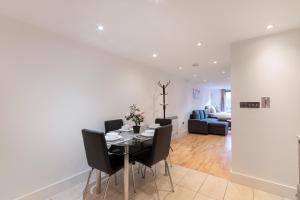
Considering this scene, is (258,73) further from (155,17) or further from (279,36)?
(155,17)

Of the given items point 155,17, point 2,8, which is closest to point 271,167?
point 155,17

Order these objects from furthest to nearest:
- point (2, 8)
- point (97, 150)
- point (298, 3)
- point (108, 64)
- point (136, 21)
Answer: point (108, 64) → point (136, 21) → point (97, 150) → point (2, 8) → point (298, 3)

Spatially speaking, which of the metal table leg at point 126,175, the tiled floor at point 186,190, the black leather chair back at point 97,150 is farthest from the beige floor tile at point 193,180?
the black leather chair back at point 97,150

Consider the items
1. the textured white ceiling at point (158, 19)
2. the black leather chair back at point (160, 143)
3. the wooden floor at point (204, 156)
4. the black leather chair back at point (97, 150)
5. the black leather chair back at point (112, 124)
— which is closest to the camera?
the textured white ceiling at point (158, 19)

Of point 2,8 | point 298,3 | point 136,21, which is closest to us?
point 298,3

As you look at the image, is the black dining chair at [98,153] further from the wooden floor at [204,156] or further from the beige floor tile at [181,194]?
the wooden floor at [204,156]

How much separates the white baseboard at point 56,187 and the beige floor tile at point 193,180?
1603mm

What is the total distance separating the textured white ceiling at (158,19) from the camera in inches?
64.2

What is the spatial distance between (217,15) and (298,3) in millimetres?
754

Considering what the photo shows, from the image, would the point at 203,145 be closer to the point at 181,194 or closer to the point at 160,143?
the point at 181,194

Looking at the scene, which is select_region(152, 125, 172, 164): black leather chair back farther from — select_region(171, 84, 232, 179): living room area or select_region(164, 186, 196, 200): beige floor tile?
select_region(171, 84, 232, 179): living room area

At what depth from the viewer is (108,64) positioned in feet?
10.3

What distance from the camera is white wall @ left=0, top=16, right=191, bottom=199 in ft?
6.17

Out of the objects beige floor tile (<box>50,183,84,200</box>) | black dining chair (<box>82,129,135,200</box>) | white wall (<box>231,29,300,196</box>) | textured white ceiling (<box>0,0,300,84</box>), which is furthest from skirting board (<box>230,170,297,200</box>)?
beige floor tile (<box>50,183,84,200</box>)
